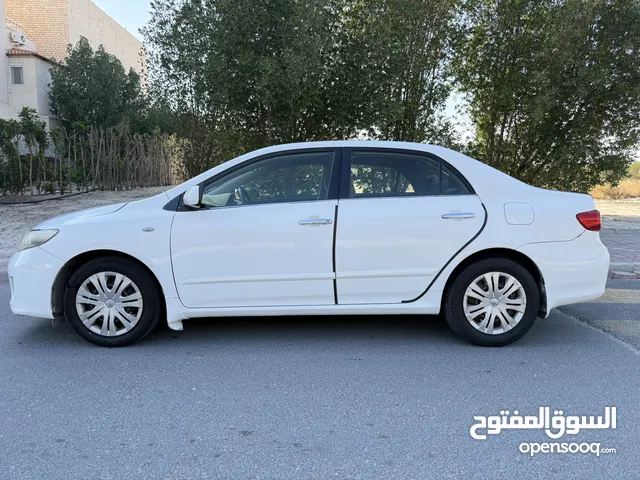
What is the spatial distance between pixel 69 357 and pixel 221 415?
172 cm

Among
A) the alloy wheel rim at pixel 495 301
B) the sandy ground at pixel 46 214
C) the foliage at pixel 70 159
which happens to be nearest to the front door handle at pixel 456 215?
the alloy wheel rim at pixel 495 301

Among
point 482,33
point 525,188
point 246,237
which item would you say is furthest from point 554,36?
point 246,237

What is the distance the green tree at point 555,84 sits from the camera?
931 cm

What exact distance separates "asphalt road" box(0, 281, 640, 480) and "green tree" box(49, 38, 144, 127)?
21336mm

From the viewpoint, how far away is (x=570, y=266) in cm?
427

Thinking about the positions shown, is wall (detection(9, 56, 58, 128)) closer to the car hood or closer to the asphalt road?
the car hood

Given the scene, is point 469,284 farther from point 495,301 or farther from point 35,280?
point 35,280

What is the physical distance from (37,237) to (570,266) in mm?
4441

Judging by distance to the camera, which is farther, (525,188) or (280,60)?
(280,60)

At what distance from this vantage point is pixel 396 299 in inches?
169

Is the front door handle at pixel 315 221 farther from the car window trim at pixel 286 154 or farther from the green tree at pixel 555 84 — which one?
the green tree at pixel 555 84

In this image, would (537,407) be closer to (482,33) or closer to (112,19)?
(482,33)

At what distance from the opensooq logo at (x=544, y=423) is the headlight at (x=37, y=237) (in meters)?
3.54

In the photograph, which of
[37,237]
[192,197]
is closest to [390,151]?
[192,197]
